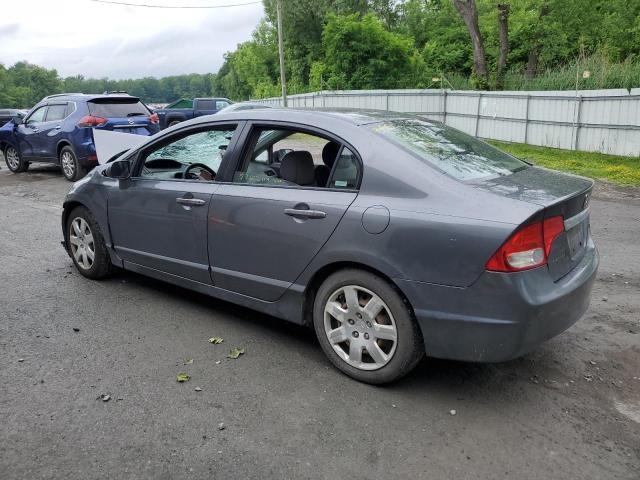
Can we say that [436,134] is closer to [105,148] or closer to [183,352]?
[183,352]

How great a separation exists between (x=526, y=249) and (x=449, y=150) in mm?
1066

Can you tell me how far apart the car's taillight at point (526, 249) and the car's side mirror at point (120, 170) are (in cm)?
320

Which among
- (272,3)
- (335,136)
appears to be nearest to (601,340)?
(335,136)

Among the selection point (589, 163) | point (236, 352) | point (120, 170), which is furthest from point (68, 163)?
point (589, 163)

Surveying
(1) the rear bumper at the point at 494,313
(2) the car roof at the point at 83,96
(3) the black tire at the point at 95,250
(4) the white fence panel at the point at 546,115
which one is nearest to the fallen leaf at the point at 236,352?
(1) the rear bumper at the point at 494,313

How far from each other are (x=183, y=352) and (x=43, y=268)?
2.78m

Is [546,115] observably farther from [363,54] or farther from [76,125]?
[363,54]

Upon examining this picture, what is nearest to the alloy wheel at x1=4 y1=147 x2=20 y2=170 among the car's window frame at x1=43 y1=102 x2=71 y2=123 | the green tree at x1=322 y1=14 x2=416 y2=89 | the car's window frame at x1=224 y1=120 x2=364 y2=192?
the car's window frame at x1=43 y1=102 x2=71 y2=123

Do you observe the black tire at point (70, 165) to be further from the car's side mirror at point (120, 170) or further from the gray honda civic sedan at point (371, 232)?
the gray honda civic sedan at point (371, 232)

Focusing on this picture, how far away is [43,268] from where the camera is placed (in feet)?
19.6

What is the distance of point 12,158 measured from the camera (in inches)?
559

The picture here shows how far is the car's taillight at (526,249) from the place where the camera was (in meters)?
2.96

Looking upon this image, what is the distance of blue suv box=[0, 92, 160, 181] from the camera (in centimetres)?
A: 1203

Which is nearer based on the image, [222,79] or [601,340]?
[601,340]
